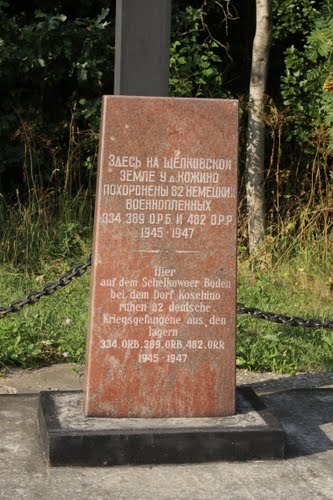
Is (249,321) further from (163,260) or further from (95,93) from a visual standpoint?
(95,93)

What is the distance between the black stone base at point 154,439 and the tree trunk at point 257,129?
4.30 m

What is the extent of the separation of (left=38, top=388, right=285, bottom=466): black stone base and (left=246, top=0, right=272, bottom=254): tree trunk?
4303 mm

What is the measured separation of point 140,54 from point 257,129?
4411 millimetres

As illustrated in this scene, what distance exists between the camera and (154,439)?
4449 mm

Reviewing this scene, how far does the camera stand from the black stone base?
4.39 metres

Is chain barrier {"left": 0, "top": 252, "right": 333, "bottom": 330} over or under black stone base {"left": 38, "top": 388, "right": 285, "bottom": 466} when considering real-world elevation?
over

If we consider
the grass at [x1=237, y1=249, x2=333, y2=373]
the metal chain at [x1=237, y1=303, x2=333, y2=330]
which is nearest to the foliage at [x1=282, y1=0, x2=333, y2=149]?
the grass at [x1=237, y1=249, x2=333, y2=373]

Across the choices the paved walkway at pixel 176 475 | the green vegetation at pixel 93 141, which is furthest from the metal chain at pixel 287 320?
the green vegetation at pixel 93 141

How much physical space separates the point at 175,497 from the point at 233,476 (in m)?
0.34

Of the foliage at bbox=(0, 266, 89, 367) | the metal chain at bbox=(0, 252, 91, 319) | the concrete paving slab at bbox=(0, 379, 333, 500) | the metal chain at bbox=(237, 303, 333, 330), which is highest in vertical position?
the metal chain at bbox=(0, 252, 91, 319)

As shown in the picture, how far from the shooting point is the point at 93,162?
9.41m

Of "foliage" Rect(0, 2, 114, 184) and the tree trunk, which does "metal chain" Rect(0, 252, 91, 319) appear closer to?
"foliage" Rect(0, 2, 114, 184)

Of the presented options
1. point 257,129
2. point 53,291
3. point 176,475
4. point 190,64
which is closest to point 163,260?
point 176,475

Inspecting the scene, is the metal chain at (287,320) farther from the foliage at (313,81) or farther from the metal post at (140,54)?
the foliage at (313,81)
